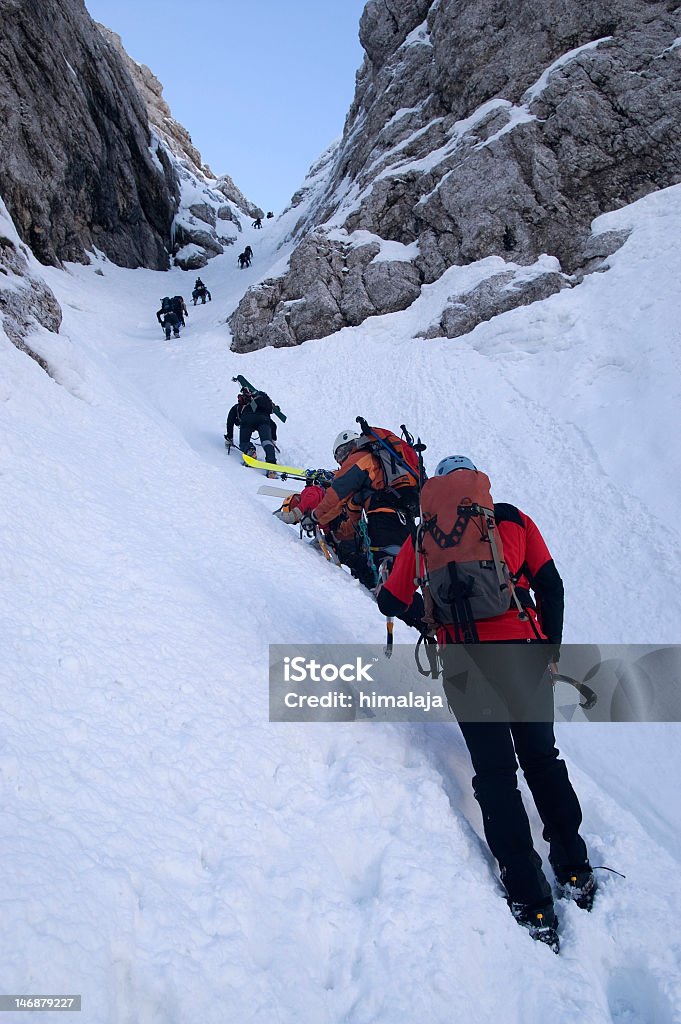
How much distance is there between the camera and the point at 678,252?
14.0m

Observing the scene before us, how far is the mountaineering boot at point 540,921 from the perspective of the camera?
8.18 feet

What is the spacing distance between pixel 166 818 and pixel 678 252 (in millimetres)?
16763

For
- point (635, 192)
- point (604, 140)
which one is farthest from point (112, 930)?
point (604, 140)

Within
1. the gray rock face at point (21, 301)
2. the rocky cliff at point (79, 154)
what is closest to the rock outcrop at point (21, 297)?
the gray rock face at point (21, 301)

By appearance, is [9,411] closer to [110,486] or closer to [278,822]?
[110,486]

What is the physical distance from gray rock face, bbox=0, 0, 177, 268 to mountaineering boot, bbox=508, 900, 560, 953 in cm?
3004

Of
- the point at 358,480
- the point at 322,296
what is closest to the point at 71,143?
the point at 322,296

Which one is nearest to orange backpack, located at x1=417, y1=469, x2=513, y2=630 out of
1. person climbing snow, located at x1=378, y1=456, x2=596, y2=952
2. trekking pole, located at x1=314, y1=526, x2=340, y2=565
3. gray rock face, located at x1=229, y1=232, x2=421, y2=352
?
person climbing snow, located at x1=378, y1=456, x2=596, y2=952

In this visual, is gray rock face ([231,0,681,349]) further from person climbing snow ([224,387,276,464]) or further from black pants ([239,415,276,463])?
black pants ([239,415,276,463])

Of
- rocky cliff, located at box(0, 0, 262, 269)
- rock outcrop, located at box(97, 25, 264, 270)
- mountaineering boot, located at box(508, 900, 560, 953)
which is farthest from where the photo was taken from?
rock outcrop, located at box(97, 25, 264, 270)

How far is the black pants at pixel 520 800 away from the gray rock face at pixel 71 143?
96.7ft

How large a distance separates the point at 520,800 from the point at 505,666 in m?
0.65

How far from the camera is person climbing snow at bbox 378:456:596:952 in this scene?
8.96ft

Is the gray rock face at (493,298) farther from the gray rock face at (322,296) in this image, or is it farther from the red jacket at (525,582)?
the red jacket at (525,582)
